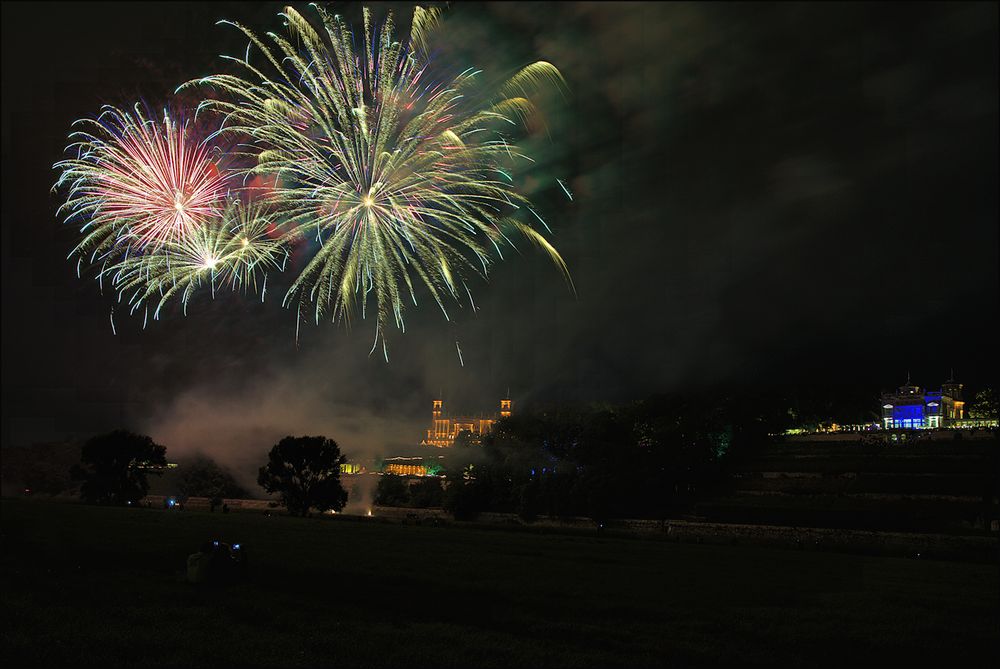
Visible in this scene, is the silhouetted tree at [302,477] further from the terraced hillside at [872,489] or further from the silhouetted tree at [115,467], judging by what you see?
the terraced hillside at [872,489]

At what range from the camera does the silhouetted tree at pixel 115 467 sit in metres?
76.4

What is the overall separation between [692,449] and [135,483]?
59176mm

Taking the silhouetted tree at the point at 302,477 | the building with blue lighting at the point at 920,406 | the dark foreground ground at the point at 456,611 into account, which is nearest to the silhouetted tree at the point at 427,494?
the silhouetted tree at the point at 302,477

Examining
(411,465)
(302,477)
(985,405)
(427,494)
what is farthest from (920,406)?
(302,477)

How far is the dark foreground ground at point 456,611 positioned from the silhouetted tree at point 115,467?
53794 mm

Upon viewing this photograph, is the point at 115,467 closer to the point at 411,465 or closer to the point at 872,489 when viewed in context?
the point at 411,465

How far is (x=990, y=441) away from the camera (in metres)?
83.1

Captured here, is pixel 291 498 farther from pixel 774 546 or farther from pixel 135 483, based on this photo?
pixel 774 546

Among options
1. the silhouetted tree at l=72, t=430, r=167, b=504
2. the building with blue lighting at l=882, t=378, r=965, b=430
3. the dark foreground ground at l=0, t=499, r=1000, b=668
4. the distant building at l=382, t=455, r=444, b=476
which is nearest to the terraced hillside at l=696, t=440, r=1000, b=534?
the dark foreground ground at l=0, t=499, r=1000, b=668

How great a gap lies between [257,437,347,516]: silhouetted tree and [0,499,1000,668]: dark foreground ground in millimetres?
43628

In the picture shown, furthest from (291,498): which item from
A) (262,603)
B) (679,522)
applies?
(262,603)

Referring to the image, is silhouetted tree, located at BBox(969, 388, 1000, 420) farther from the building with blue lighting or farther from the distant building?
the distant building

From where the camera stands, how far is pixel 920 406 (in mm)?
137875

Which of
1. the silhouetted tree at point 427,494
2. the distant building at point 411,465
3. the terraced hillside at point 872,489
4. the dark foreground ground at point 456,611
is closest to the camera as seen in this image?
the dark foreground ground at point 456,611
